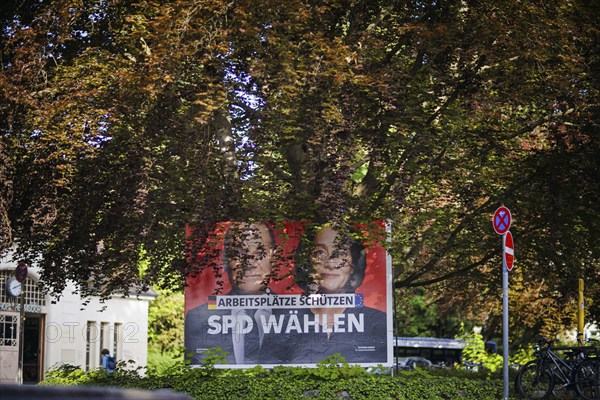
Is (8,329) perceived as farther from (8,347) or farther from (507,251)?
(507,251)

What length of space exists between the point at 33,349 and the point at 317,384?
23.7m

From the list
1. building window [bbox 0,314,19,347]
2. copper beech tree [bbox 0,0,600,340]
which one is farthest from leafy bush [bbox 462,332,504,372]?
building window [bbox 0,314,19,347]

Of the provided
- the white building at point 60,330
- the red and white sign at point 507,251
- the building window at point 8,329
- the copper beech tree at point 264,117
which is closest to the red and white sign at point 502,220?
the red and white sign at point 507,251

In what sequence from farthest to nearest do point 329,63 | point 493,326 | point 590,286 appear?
point 493,326
point 590,286
point 329,63

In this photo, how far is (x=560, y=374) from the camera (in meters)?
17.5

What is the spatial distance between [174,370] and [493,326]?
66.5ft

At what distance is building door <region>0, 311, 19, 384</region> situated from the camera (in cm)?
3403

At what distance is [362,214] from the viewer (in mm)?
18484

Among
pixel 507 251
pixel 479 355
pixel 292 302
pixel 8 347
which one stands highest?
pixel 507 251

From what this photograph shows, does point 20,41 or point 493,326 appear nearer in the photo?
point 20,41

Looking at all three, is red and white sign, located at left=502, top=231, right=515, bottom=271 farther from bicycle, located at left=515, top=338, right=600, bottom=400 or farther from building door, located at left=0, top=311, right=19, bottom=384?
building door, located at left=0, top=311, right=19, bottom=384

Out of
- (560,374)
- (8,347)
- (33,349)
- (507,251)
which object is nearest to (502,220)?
(507,251)

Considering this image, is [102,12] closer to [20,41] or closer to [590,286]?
[20,41]

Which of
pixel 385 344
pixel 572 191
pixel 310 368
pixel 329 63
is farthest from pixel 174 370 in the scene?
pixel 572 191
